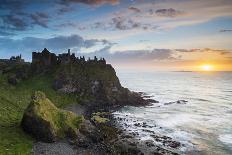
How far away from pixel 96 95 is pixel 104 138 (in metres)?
68.3

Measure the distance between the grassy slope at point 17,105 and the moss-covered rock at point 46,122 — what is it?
3023mm

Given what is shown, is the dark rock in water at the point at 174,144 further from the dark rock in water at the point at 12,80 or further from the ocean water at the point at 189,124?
the dark rock in water at the point at 12,80

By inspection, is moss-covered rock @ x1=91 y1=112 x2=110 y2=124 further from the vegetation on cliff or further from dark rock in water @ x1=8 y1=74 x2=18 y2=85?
dark rock in water @ x1=8 y1=74 x2=18 y2=85

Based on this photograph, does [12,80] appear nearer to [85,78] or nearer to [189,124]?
[85,78]

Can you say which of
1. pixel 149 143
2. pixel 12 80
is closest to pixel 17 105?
pixel 12 80

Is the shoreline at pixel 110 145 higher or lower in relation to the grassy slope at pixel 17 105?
lower

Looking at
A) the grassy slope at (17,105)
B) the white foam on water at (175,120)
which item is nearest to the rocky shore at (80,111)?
the grassy slope at (17,105)

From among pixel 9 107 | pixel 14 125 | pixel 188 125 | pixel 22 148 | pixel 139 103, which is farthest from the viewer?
pixel 139 103

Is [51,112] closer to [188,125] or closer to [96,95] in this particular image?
[188,125]

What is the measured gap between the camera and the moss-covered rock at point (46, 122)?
78.8 metres

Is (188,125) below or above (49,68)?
below

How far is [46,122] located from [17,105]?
41749 millimetres

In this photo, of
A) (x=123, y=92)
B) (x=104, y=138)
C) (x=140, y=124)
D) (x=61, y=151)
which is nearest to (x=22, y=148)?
(x=61, y=151)

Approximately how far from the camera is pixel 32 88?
5778 inches
